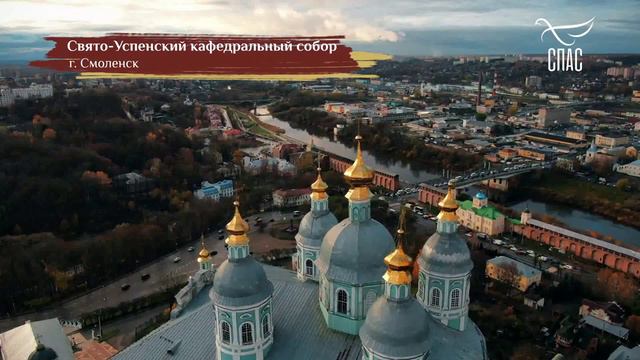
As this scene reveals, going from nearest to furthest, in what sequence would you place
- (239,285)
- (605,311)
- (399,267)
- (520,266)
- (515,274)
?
(399,267) < (239,285) < (605,311) < (515,274) < (520,266)

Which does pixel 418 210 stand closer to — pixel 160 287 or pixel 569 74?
pixel 160 287

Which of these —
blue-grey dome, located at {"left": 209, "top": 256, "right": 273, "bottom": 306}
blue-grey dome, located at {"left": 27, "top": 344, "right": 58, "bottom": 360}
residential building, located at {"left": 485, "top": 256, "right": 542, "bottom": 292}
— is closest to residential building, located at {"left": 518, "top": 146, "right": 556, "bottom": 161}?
residential building, located at {"left": 485, "top": 256, "right": 542, "bottom": 292}

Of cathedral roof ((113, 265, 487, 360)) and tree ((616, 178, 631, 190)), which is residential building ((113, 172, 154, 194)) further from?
tree ((616, 178, 631, 190))

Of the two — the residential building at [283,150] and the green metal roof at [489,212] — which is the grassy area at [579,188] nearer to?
the green metal roof at [489,212]

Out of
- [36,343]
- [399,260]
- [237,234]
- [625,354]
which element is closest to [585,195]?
[625,354]

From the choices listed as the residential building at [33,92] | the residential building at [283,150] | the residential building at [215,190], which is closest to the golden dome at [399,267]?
the residential building at [215,190]

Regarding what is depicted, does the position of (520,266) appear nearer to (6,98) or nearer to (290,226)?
(290,226)
